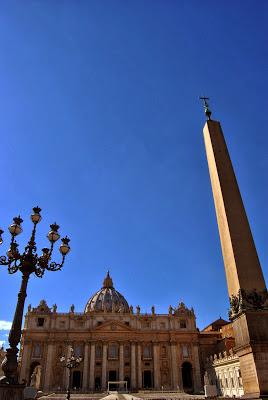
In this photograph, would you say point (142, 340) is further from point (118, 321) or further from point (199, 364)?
point (199, 364)

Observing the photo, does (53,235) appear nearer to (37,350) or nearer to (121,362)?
(121,362)

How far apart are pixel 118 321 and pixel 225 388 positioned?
24.9 m

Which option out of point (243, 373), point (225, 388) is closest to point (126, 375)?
point (225, 388)

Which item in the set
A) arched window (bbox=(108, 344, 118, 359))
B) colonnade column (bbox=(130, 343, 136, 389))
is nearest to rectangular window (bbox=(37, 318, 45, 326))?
arched window (bbox=(108, 344, 118, 359))

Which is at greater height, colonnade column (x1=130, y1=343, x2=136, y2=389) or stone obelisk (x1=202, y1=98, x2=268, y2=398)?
colonnade column (x1=130, y1=343, x2=136, y2=389)

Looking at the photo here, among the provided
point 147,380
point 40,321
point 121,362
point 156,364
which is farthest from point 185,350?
point 40,321

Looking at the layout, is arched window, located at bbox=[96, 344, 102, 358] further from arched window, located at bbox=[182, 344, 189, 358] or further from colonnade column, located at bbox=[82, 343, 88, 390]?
arched window, located at bbox=[182, 344, 189, 358]

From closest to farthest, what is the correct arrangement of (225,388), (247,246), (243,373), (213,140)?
1. (243,373)
2. (247,246)
3. (213,140)
4. (225,388)

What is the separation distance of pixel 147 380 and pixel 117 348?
7.16 m

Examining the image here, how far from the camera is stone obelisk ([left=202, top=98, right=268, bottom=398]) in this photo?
866 centimetres

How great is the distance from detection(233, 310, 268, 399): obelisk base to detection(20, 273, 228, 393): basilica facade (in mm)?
53273

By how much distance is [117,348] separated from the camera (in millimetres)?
61188

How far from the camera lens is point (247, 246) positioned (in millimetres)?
10078

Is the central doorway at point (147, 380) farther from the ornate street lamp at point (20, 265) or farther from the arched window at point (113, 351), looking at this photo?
the ornate street lamp at point (20, 265)
